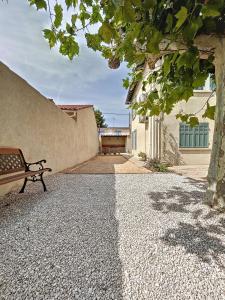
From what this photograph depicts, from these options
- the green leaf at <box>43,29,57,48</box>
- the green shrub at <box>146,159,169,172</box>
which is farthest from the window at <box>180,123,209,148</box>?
the green leaf at <box>43,29,57,48</box>

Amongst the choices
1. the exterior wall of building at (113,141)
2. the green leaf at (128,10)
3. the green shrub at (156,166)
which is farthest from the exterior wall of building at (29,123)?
the exterior wall of building at (113,141)

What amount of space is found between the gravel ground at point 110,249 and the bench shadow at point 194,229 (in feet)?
0.04

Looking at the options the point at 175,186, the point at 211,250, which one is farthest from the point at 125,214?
the point at 175,186

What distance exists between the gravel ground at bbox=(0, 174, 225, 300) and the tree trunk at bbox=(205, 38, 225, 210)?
337mm

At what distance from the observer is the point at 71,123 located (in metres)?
9.70

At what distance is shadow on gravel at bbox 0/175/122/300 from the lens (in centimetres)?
148

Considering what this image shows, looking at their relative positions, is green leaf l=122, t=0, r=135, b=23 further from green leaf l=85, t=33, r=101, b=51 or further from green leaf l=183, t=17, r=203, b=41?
green leaf l=85, t=33, r=101, b=51

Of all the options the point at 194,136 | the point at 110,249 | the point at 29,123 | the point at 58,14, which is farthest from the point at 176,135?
the point at 110,249

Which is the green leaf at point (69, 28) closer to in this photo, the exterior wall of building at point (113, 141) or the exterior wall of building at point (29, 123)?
the exterior wall of building at point (29, 123)

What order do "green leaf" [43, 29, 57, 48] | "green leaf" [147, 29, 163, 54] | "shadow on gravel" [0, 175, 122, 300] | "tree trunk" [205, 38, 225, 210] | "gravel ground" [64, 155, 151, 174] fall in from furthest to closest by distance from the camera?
"gravel ground" [64, 155, 151, 174]
"tree trunk" [205, 38, 225, 210]
"green leaf" [43, 29, 57, 48]
"green leaf" [147, 29, 163, 54]
"shadow on gravel" [0, 175, 122, 300]

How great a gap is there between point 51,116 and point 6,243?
5.22 meters

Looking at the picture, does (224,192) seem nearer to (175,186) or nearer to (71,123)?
(175,186)

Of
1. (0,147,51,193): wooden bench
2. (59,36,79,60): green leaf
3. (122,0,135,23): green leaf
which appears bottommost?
(0,147,51,193): wooden bench

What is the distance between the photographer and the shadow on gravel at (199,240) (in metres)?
1.97
